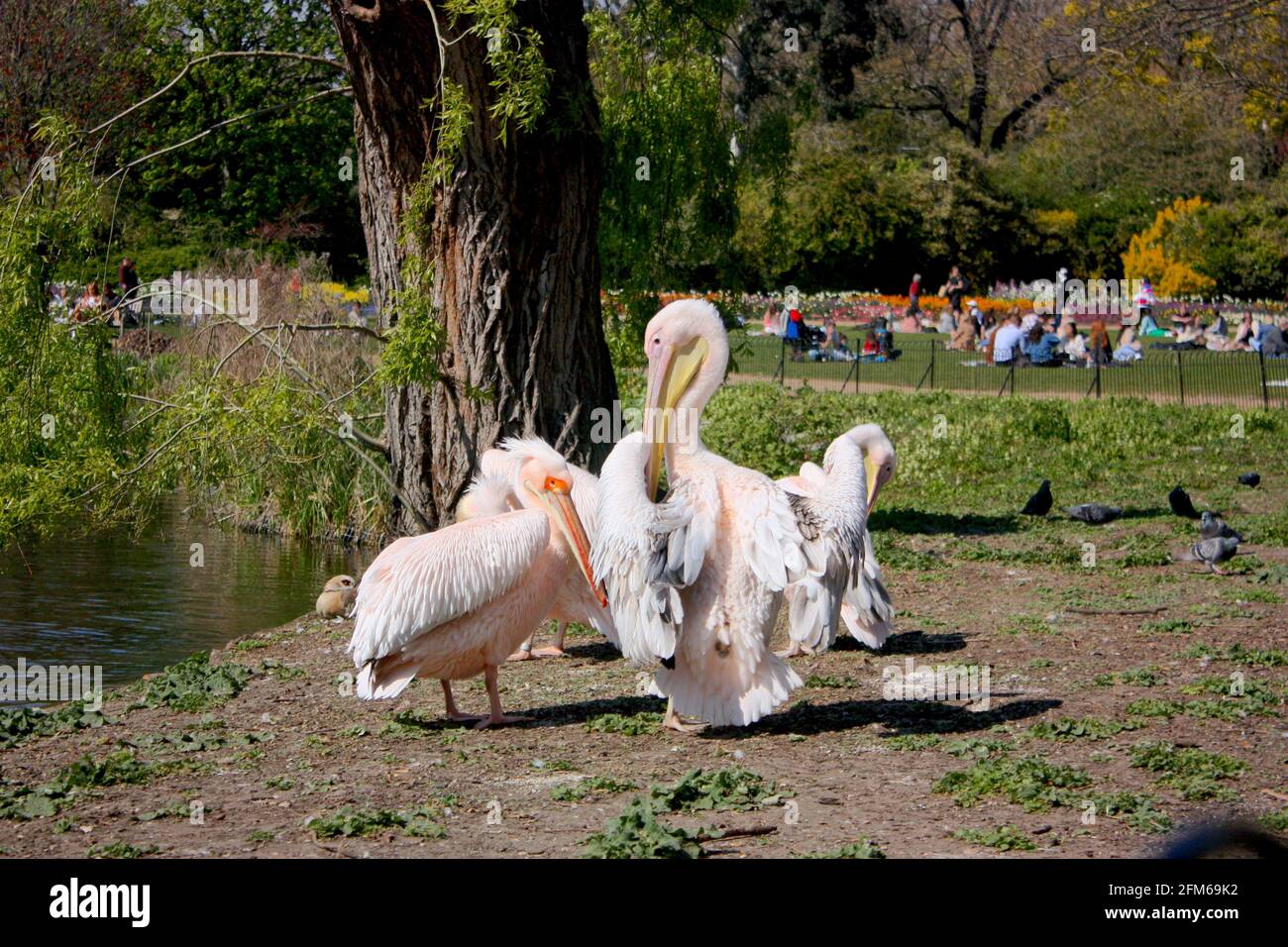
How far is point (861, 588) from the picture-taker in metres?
6.65

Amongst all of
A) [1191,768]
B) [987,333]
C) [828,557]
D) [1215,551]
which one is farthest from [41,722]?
[987,333]

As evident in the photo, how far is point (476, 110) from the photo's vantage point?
9.27 meters

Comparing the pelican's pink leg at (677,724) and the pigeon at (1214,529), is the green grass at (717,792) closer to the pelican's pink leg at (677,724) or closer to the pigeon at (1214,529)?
the pelican's pink leg at (677,724)

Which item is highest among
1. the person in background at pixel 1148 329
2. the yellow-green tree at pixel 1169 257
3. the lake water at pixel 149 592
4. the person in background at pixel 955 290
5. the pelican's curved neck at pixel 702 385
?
the yellow-green tree at pixel 1169 257

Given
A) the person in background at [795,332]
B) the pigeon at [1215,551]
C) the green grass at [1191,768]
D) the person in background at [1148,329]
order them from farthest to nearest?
1. the person in background at [1148,329]
2. the person in background at [795,332]
3. the pigeon at [1215,551]
4. the green grass at [1191,768]

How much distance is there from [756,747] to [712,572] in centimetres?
78

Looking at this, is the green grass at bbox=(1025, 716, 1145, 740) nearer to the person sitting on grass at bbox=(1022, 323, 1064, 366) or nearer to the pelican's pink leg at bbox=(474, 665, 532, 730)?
the pelican's pink leg at bbox=(474, 665, 532, 730)

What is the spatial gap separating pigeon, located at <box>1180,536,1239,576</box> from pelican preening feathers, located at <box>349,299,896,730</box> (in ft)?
12.0

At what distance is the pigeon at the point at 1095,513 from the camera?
480 inches

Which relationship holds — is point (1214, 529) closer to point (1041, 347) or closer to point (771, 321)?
point (1041, 347)

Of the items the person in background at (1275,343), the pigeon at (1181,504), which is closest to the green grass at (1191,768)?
the pigeon at (1181,504)

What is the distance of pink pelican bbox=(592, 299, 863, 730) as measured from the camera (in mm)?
6098

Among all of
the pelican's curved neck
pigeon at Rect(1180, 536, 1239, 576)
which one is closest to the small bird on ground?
the pelican's curved neck

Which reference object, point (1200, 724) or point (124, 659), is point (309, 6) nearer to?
point (124, 659)
